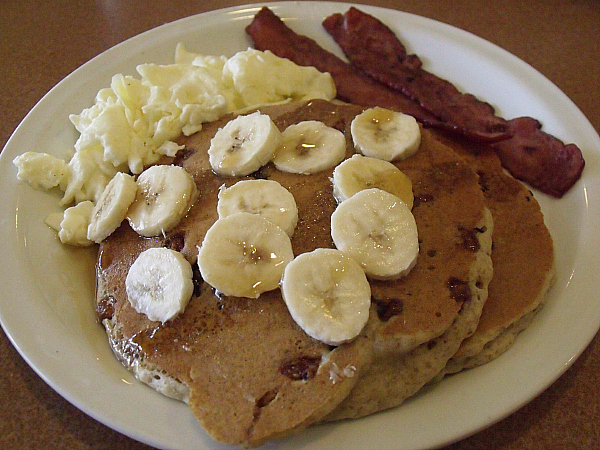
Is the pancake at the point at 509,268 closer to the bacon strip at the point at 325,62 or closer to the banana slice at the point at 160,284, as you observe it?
the bacon strip at the point at 325,62

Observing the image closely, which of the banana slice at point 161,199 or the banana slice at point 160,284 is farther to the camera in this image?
the banana slice at point 161,199

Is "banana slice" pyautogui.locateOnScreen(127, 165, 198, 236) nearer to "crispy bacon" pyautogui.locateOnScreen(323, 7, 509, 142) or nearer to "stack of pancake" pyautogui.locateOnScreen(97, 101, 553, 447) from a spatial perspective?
"stack of pancake" pyautogui.locateOnScreen(97, 101, 553, 447)

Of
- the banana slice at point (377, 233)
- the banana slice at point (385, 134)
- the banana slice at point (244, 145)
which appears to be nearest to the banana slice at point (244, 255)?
the banana slice at point (377, 233)

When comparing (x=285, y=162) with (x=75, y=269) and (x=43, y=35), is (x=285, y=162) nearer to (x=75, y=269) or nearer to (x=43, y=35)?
(x=75, y=269)

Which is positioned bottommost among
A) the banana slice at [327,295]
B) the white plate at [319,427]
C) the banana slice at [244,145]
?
the white plate at [319,427]

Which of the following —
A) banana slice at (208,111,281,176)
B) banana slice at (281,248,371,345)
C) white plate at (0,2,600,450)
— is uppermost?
banana slice at (208,111,281,176)

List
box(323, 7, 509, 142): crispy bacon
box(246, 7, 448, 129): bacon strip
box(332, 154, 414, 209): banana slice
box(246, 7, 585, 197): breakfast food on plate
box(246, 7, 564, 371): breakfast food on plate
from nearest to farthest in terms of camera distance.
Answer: box(246, 7, 564, 371): breakfast food on plate < box(332, 154, 414, 209): banana slice < box(246, 7, 585, 197): breakfast food on plate < box(323, 7, 509, 142): crispy bacon < box(246, 7, 448, 129): bacon strip

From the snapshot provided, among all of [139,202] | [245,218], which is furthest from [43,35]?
[245,218]

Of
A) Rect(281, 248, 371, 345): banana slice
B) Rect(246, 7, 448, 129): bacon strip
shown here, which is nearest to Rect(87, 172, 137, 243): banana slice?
Rect(281, 248, 371, 345): banana slice
